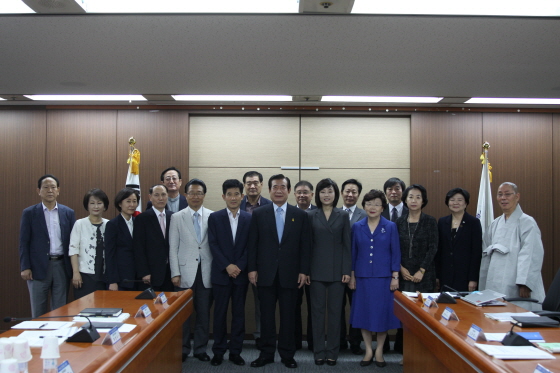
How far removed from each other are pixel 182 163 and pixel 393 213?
2.55 meters

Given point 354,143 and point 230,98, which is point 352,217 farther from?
point 230,98

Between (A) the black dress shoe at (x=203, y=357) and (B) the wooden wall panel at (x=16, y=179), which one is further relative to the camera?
(B) the wooden wall panel at (x=16, y=179)

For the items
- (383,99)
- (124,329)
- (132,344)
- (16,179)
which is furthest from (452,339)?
(16,179)

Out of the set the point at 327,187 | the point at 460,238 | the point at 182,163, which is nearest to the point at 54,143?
the point at 182,163

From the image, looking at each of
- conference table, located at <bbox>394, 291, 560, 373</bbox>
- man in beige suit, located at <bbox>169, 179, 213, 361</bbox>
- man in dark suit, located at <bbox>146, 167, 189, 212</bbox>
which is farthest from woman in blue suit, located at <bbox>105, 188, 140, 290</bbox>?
conference table, located at <bbox>394, 291, 560, 373</bbox>

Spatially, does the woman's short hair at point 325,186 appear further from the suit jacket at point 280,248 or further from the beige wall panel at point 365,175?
the beige wall panel at point 365,175

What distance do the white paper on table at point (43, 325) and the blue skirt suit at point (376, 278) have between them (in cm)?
249

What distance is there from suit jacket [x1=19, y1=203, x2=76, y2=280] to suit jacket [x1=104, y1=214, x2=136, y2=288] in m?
0.71

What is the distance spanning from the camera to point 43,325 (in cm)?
239

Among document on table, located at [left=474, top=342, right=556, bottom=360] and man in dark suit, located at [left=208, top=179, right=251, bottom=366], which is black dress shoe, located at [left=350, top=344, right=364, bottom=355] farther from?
document on table, located at [left=474, top=342, right=556, bottom=360]

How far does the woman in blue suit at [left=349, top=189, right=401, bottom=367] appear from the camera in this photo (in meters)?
4.10

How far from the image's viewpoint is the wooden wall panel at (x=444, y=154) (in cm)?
564

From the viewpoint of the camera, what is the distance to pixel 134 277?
4.11 metres

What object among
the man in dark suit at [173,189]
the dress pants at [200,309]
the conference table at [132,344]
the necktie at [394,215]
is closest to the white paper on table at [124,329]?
the conference table at [132,344]
